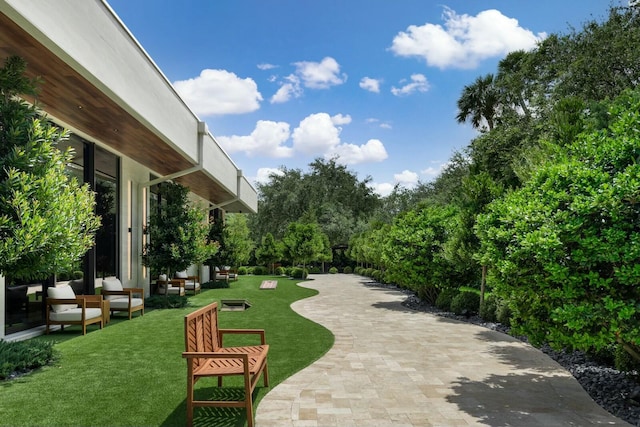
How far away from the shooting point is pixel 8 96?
5.78 metres

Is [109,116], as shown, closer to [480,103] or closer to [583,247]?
[583,247]

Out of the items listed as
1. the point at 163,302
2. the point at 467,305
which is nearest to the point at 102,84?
the point at 163,302

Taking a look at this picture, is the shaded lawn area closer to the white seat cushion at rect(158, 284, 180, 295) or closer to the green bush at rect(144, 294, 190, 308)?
the green bush at rect(144, 294, 190, 308)

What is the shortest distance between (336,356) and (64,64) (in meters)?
5.91

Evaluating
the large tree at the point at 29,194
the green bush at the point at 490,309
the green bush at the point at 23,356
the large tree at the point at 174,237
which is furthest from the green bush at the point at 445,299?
the large tree at the point at 29,194

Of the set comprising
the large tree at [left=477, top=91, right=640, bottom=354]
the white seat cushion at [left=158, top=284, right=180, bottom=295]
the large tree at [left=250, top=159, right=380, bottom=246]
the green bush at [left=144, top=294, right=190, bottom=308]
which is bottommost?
the green bush at [left=144, top=294, right=190, bottom=308]

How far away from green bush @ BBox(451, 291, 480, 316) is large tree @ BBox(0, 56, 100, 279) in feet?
33.4

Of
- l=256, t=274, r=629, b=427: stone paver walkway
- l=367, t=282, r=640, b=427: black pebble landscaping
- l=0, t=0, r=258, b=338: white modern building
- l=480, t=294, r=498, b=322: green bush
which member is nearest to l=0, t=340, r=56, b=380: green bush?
l=0, t=0, r=258, b=338: white modern building

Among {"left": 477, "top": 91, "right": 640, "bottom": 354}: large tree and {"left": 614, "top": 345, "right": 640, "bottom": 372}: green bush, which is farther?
{"left": 614, "top": 345, "right": 640, "bottom": 372}: green bush

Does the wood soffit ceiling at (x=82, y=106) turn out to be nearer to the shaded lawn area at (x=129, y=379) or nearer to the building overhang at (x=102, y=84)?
the building overhang at (x=102, y=84)

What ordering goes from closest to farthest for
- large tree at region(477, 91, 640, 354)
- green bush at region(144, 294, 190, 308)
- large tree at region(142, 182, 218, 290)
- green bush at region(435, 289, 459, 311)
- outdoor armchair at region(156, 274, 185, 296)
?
large tree at region(477, 91, 640, 354) → large tree at region(142, 182, 218, 290) → green bush at region(435, 289, 459, 311) → green bush at region(144, 294, 190, 308) → outdoor armchair at region(156, 274, 185, 296)

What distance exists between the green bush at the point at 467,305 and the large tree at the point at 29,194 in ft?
33.4

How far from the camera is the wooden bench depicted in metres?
4.55

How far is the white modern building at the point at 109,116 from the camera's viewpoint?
214 inches
